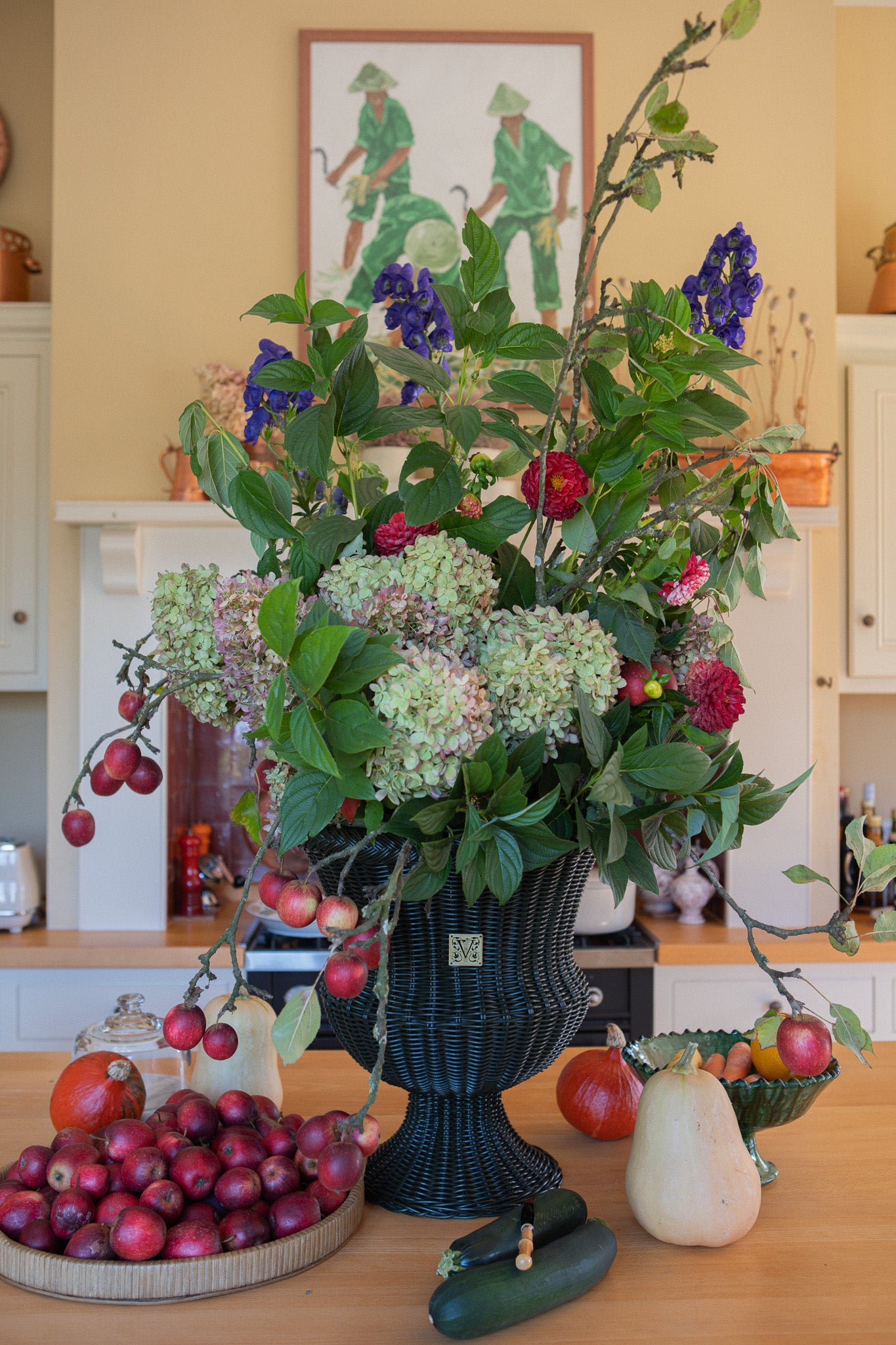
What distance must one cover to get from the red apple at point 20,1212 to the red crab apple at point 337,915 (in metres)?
0.31

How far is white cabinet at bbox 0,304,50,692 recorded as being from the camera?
2.72 metres

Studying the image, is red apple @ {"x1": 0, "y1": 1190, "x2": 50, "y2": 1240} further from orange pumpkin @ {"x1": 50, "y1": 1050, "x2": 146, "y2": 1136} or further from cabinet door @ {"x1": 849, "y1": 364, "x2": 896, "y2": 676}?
cabinet door @ {"x1": 849, "y1": 364, "x2": 896, "y2": 676}

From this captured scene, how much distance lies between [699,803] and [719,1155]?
268 mm

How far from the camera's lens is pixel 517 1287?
2.34ft

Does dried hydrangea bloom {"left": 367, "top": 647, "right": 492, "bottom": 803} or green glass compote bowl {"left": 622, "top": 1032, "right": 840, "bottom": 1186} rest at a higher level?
dried hydrangea bloom {"left": 367, "top": 647, "right": 492, "bottom": 803}

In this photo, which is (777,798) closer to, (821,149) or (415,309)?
(415,309)

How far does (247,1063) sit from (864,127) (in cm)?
318

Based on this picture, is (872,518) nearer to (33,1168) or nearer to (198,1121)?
(198,1121)

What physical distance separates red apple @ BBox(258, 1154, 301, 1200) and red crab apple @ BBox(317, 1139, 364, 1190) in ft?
0.33

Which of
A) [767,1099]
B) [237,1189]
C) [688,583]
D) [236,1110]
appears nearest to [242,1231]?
[237,1189]

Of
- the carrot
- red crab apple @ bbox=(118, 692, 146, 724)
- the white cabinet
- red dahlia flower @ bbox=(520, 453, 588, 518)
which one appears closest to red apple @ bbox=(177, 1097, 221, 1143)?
red crab apple @ bbox=(118, 692, 146, 724)

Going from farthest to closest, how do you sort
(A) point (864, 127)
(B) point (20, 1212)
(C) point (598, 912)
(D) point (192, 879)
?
1. (A) point (864, 127)
2. (D) point (192, 879)
3. (C) point (598, 912)
4. (B) point (20, 1212)

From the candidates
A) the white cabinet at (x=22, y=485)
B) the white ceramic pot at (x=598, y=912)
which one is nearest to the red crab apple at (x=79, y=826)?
the white ceramic pot at (x=598, y=912)

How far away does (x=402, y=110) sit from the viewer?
8.54 ft
